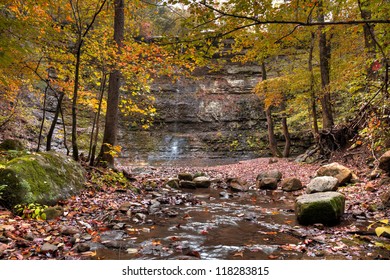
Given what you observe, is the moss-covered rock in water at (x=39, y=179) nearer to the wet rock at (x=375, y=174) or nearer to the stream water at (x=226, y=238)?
the stream water at (x=226, y=238)

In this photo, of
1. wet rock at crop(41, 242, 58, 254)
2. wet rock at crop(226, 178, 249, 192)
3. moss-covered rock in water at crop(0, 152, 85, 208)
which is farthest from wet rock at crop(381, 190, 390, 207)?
moss-covered rock in water at crop(0, 152, 85, 208)

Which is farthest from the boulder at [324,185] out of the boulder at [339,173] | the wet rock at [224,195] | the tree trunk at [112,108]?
the tree trunk at [112,108]

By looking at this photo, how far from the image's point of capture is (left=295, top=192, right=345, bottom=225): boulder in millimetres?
5387

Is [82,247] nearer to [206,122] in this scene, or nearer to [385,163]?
[385,163]

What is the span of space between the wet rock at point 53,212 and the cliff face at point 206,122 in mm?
15718

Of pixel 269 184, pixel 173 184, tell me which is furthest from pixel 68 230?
pixel 269 184

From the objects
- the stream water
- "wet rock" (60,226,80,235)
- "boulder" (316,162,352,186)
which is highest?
"boulder" (316,162,352,186)

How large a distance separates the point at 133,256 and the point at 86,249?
66 cm

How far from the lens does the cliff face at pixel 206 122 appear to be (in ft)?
79.4

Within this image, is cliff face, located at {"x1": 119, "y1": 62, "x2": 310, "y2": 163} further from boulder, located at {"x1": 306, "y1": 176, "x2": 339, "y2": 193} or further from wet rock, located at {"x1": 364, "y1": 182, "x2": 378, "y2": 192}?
wet rock, located at {"x1": 364, "y1": 182, "x2": 378, "y2": 192}

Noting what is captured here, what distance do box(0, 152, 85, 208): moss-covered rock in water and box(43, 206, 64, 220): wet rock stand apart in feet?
1.11

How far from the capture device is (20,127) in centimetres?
1430

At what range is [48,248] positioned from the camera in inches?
141

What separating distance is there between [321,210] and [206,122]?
22725 millimetres
